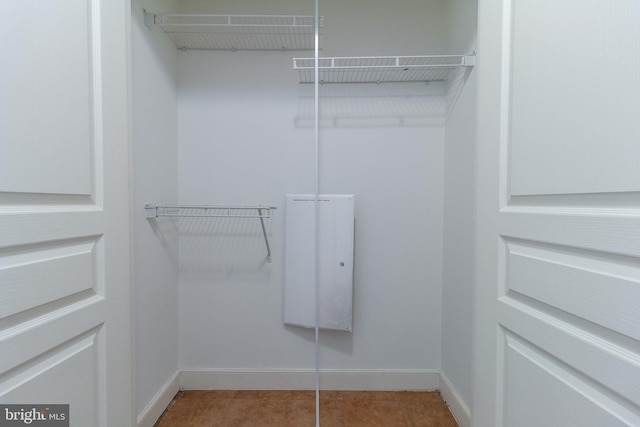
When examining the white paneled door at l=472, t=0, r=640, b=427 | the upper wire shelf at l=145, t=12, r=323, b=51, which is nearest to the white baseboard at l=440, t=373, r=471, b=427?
the white paneled door at l=472, t=0, r=640, b=427

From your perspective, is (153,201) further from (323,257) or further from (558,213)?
(558,213)

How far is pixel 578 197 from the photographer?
608 millimetres

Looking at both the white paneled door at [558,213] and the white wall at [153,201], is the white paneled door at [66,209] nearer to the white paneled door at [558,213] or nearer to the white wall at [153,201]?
the white wall at [153,201]

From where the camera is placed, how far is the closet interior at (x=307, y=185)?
1.66 meters

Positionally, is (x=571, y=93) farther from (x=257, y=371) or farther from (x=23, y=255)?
(x=257, y=371)

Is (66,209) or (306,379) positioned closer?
→ (66,209)

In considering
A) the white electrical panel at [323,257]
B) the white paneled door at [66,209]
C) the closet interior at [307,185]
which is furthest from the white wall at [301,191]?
the white paneled door at [66,209]

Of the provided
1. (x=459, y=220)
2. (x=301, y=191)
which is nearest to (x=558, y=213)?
(x=459, y=220)

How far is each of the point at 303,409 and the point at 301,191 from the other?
124 cm

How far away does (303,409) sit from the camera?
5.16 ft

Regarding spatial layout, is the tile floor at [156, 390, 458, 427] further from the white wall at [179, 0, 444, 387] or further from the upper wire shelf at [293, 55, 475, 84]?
the upper wire shelf at [293, 55, 475, 84]

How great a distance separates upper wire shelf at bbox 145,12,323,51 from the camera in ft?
5.13

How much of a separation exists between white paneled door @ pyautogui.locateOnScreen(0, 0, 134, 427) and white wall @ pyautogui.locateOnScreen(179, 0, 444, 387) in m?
0.72

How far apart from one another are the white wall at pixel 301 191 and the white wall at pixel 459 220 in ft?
0.25
